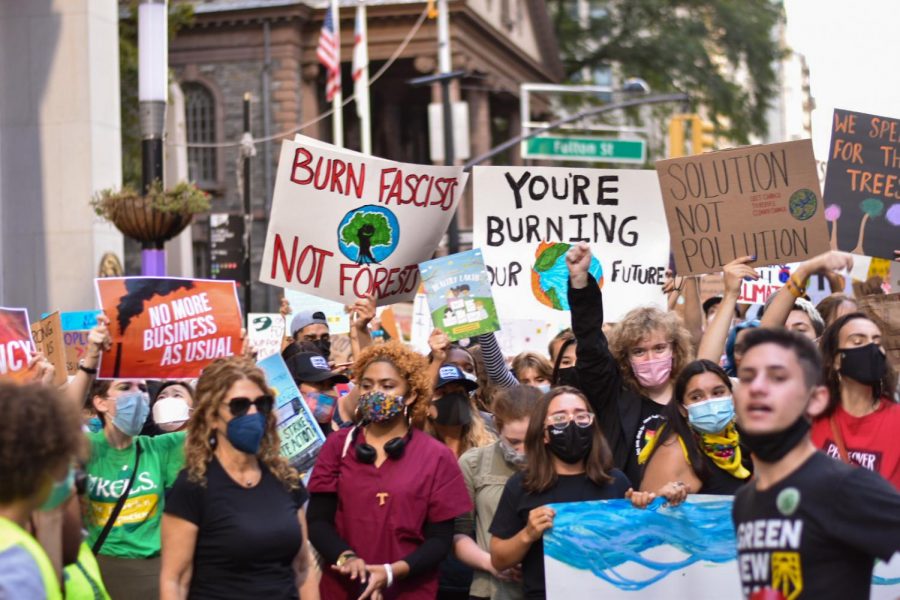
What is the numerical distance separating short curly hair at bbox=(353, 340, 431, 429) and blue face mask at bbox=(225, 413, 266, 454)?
94 cm

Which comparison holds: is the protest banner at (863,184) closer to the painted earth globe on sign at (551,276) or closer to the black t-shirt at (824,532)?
the painted earth globe on sign at (551,276)

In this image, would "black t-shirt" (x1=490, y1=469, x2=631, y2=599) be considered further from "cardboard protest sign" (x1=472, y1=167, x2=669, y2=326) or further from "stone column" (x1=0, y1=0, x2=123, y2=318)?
"stone column" (x1=0, y1=0, x2=123, y2=318)

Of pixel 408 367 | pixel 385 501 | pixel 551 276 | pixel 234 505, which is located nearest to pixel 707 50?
pixel 551 276

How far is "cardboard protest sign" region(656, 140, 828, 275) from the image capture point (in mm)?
7238

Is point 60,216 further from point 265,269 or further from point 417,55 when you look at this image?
point 417,55

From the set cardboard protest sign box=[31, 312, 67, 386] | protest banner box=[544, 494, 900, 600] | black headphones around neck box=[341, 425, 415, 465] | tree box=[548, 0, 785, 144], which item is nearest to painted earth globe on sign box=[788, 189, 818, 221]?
protest banner box=[544, 494, 900, 600]

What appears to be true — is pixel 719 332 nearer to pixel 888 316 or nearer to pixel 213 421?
pixel 888 316

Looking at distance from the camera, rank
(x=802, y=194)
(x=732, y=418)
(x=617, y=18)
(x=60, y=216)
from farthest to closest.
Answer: (x=617, y=18)
(x=60, y=216)
(x=802, y=194)
(x=732, y=418)

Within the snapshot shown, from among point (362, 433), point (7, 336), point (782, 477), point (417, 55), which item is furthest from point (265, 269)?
point (417, 55)

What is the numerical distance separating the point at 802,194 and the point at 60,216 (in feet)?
43.0

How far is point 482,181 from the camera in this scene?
866 cm

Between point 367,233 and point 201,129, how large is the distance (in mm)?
33322

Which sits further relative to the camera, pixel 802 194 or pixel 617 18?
pixel 617 18

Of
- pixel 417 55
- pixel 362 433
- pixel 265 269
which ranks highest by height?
pixel 417 55
